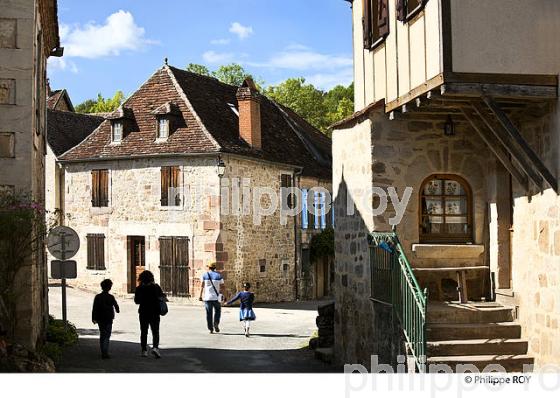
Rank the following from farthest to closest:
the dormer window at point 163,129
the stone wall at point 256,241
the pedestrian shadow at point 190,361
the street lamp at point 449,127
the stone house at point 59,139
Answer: the stone house at point 59,139 → the dormer window at point 163,129 → the stone wall at point 256,241 → the pedestrian shadow at point 190,361 → the street lamp at point 449,127

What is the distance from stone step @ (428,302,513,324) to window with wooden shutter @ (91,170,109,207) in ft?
52.1

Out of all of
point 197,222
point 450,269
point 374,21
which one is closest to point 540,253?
point 450,269

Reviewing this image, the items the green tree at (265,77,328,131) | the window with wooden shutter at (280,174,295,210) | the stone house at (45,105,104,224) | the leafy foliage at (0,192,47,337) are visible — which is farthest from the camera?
the green tree at (265,77,328,131)

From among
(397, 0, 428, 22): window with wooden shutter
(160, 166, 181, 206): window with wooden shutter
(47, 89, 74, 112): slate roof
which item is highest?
(47, 89, 74, 112): slate roof

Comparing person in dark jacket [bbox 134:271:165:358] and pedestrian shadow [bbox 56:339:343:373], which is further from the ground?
person in dark jacket [bbox 134:271:165:358]

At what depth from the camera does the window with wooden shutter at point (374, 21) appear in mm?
10094

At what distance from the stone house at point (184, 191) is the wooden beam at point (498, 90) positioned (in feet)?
46.4

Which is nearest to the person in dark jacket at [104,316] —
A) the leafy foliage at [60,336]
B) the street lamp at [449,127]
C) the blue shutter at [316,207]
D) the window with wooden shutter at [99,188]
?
the leafy foliage at [60,336]

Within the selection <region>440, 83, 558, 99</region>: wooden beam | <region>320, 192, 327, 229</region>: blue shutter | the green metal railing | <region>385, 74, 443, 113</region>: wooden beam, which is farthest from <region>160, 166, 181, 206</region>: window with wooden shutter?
<region>440, 83, 558, 99</region>: wooden beam

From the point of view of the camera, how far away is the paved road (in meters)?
11.2

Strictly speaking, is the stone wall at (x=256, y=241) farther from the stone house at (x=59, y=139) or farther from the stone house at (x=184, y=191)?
the stone house at (x=59, y=139)

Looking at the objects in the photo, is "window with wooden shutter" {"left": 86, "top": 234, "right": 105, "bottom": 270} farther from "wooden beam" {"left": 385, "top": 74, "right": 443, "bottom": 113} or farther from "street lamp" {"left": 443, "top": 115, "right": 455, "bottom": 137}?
"street lamp" {"left": 443, "top": 115, "right": 455, "bottom": 137}

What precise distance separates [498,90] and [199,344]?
292 inches

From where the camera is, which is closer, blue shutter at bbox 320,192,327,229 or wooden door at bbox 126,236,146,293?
wooden door at bbox 126,236,146,293
